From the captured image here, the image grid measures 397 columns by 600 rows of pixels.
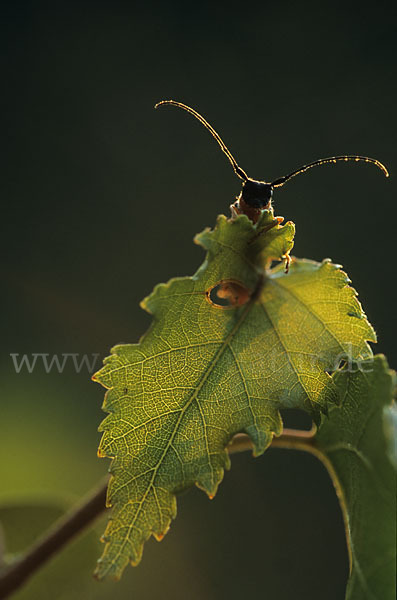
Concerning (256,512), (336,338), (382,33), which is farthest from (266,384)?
(382,33)

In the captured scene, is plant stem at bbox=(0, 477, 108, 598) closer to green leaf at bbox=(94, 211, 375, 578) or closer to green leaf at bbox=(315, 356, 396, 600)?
green leaf at bbox=(94, 211, 375, 578)

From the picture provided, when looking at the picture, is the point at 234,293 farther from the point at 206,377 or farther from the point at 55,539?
the point at 55,539

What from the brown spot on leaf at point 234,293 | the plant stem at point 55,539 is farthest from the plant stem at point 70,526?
the brown spot on leaf at point 234,293

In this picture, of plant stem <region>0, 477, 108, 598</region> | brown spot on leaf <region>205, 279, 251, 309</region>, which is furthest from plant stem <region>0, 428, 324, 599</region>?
brown spot on leaf <region>205, 279, 251, 309</region>

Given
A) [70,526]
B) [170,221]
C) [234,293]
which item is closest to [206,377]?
[234,293]

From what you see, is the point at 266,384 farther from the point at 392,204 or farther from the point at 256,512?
the point at 392,204

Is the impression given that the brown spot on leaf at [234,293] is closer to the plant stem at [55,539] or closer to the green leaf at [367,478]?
the green leaf at [367,478]
